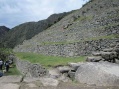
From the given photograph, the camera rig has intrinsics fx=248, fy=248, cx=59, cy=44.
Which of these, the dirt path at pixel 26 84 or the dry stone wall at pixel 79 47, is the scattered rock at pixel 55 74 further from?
the dry stone wall at pixel 79 47

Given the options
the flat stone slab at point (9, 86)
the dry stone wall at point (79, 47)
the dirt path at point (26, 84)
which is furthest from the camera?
the dry stone wall at point (79, 47)

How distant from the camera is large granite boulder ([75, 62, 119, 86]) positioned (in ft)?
31.5

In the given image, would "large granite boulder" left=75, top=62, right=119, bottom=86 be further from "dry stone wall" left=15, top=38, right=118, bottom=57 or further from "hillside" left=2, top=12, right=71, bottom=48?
"hillside" left=2, top=12, right=71, bottom=48

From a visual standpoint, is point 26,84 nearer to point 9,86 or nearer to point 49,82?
point 9,86

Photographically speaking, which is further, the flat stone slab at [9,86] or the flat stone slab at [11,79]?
the flat stone slab at [11,79]

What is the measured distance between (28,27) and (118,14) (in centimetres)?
7880

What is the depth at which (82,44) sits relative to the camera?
23.6 metres

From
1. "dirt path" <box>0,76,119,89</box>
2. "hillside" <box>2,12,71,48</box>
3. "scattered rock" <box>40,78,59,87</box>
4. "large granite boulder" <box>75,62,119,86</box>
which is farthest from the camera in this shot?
"hillside" <box>2,12,71,48</box>

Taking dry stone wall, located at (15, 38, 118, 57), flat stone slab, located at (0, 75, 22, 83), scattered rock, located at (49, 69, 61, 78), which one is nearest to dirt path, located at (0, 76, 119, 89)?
flat stone slab, located at (0, 75, 22, 83)

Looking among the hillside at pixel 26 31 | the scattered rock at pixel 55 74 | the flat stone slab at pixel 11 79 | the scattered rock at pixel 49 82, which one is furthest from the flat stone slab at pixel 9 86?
the hillside at pixel 26 31

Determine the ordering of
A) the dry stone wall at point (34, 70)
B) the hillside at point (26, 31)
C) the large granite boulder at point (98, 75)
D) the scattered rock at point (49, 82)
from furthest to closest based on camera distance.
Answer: the hillside at point (26, 31)
the dry stone wall at point (34, 70)
the large granite boulder at point (98, 75)
the scattered rock at point (49, 82)

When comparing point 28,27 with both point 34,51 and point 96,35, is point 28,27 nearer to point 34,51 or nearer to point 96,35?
point 34,51

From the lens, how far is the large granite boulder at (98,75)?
31.5 ft

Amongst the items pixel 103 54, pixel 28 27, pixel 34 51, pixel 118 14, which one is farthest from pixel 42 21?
pixel 103 54
